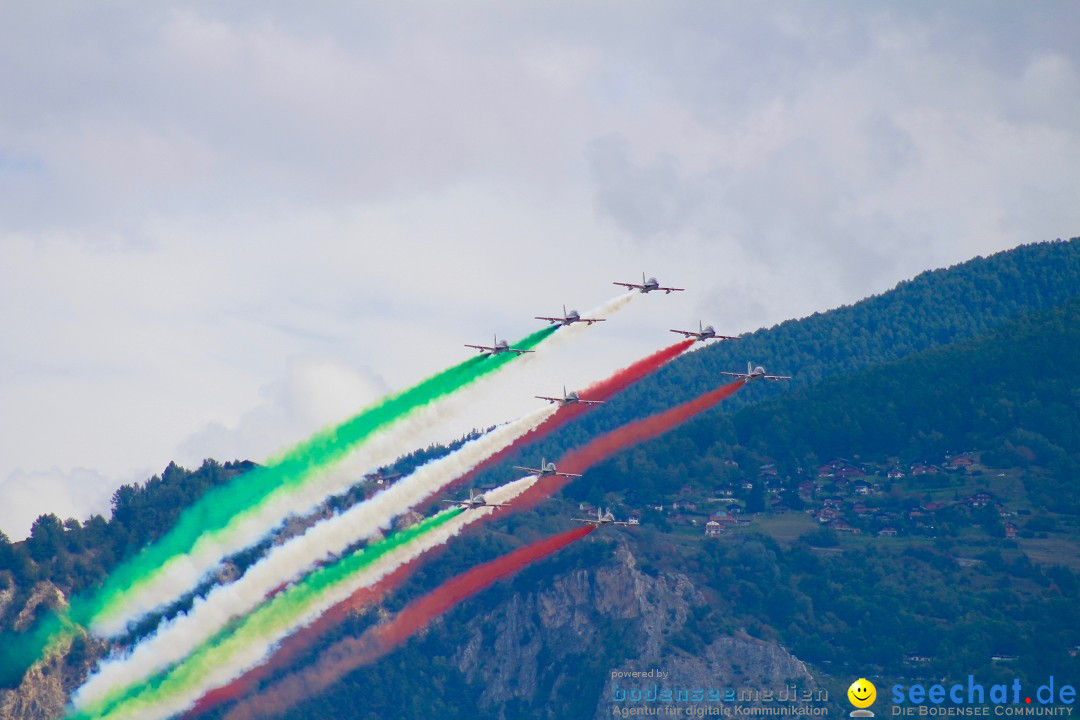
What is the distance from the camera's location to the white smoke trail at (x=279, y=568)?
15750cm

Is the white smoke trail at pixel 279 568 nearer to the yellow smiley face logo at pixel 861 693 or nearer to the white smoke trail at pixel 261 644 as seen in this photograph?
the white smoke trail at pixel 261 644

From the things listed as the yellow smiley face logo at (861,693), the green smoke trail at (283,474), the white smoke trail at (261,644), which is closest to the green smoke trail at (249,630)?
the white smoke trail at (261,644)

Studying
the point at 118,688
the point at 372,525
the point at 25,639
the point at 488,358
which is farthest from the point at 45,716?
the point at 488,358

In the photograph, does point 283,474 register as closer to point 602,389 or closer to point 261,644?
point 261,644

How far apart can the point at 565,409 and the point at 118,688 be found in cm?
4441

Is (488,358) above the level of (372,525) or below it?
above

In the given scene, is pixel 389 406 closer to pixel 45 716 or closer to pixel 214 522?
pixel 214 522

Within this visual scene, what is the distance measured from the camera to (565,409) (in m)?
160

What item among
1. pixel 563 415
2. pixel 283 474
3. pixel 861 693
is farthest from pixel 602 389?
pixel 861 693

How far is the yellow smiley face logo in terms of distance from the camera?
191125 millimetres

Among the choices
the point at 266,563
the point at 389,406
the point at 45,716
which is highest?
the point at 389,406

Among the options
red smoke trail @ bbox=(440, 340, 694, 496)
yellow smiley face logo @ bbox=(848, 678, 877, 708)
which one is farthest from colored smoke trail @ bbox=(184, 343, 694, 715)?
yellow smiley face logo @ bbox=(848, 678, 877, 708)

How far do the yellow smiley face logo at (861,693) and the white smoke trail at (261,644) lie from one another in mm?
48346

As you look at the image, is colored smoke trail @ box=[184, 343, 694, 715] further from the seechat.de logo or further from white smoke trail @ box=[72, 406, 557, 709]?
the seechat.de logo
